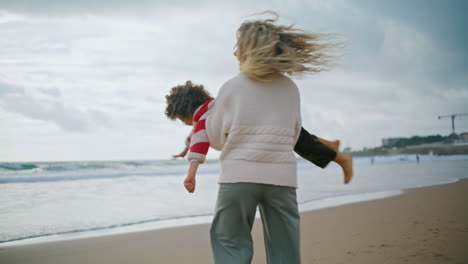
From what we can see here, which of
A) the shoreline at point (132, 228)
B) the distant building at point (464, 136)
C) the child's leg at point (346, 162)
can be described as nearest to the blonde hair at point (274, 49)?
the child's leg at point (346, 162)

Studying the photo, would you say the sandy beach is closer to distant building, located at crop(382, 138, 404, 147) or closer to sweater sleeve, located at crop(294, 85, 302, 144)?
sweater sleeve, located at crop(294, 85, 302, 144)

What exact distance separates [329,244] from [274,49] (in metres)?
3.54

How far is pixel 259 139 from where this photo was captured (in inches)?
73.4

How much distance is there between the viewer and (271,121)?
74.7 inches

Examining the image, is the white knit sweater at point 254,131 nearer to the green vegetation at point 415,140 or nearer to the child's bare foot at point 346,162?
the child's bare foot at point 346,162

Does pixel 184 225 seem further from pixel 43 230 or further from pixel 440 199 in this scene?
pixel 440 199

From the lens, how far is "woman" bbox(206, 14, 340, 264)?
1869 millimetres

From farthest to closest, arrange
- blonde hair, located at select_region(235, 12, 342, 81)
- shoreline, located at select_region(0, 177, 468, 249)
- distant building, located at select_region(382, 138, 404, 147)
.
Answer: distant building, located at select_region(382, 138, 404, 147) → shoreline, located at select_region(0, 177, 468, 249) → blonde hair, located at select_region(235, 12, 342, 81)

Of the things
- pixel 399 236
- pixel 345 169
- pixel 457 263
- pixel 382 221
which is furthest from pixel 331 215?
pixel 345 169

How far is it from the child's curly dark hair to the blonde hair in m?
0.37

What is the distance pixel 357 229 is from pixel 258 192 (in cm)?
420

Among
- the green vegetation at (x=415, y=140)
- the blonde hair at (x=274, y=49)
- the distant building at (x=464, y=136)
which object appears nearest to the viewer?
the blonde hair at (x=274, y=49)

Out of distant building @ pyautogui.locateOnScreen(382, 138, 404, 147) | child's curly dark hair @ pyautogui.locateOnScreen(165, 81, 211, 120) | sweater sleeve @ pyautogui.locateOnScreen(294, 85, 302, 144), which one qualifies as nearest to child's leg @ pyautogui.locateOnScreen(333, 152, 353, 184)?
sweater sleeve @ pyautogui.locateOnScreen(294, 85, 302, 144)

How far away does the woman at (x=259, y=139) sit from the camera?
1.87m
